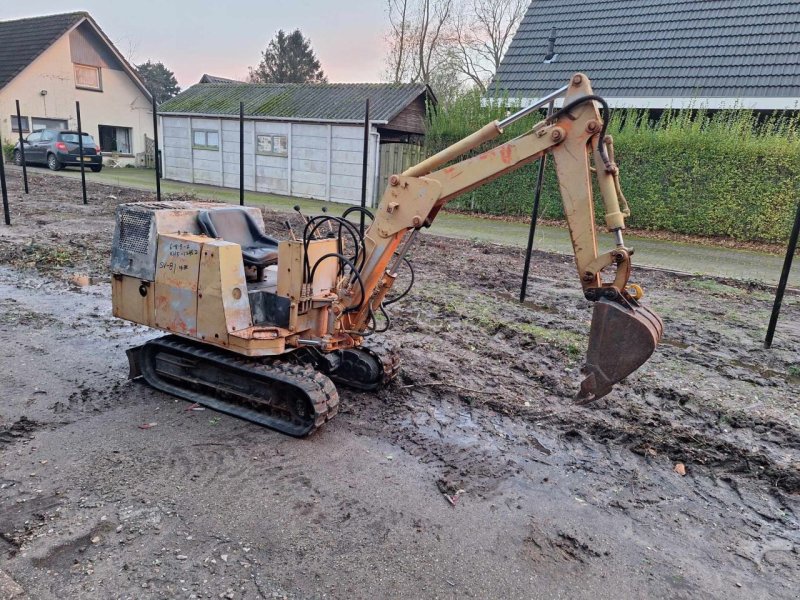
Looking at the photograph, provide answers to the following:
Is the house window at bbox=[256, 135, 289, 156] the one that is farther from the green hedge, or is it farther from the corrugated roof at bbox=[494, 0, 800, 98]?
the green hedge

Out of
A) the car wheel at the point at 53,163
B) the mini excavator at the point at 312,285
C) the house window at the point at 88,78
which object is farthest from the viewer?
the house window at the point at 88,78

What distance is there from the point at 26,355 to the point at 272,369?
2819 millimetres

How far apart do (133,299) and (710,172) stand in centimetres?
1328

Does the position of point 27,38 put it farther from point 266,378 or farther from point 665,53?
point 266,378

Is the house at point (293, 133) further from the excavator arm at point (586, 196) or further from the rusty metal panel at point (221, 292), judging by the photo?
the excavator arm at point (586, 196)

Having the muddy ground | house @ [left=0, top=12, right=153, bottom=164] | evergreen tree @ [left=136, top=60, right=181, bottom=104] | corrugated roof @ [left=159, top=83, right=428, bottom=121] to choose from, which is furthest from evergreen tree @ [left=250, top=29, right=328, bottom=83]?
the muddy ground

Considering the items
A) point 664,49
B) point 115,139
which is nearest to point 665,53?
point 664,49

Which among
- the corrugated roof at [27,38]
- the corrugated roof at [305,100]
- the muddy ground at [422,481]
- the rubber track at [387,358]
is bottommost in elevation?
the muddy ground at [422,481]

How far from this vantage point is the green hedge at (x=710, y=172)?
42.9ft

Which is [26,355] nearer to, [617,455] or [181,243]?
[181,243]

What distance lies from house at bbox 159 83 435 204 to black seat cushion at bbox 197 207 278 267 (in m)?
12.7

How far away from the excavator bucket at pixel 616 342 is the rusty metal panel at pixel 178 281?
2.89m

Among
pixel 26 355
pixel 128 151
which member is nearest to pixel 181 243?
pixel 26 355

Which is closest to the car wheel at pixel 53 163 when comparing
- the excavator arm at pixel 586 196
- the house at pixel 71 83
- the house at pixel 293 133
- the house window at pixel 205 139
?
the house at pixel 71 83
